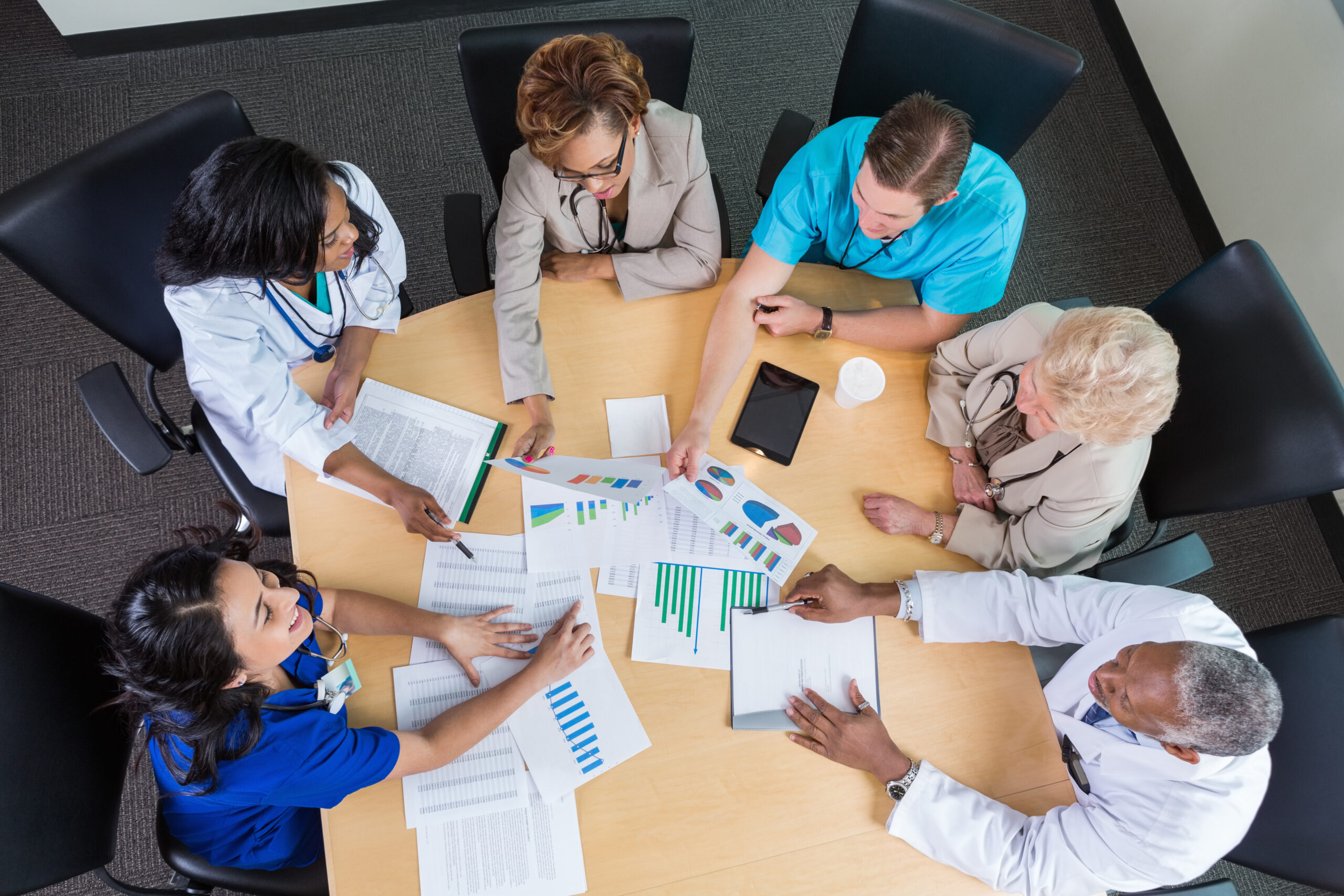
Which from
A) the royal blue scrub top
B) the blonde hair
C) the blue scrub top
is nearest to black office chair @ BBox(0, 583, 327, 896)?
the royal blue scrub top

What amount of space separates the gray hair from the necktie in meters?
0.17

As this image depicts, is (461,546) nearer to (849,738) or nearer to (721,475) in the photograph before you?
(721,475)

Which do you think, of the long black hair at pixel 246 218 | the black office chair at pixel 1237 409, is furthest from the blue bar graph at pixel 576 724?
the black office chair at pixel 1237 409

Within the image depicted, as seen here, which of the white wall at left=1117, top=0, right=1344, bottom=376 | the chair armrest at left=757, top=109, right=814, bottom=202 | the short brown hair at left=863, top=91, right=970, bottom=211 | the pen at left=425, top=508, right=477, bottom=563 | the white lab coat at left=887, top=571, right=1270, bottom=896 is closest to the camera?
the white lab coat at left=887, top=571, right=1270, bottom=896

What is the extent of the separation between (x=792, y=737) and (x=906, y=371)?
817mm

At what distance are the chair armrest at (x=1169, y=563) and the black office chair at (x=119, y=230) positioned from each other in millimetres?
1986

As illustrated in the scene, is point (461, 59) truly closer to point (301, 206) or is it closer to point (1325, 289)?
point (301, 206)

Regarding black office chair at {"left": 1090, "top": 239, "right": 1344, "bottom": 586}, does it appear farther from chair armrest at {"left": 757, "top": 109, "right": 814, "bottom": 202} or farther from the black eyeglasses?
the black eyeglasses

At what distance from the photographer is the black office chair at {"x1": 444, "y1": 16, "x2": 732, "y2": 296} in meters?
1.65

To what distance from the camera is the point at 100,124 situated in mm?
2766

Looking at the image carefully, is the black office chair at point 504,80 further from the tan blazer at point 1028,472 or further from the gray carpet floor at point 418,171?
the gray carpet floor at point 418,171

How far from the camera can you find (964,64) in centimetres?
172

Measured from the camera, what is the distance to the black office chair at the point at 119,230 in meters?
1.45

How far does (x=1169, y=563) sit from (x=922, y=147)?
0.95 metres
